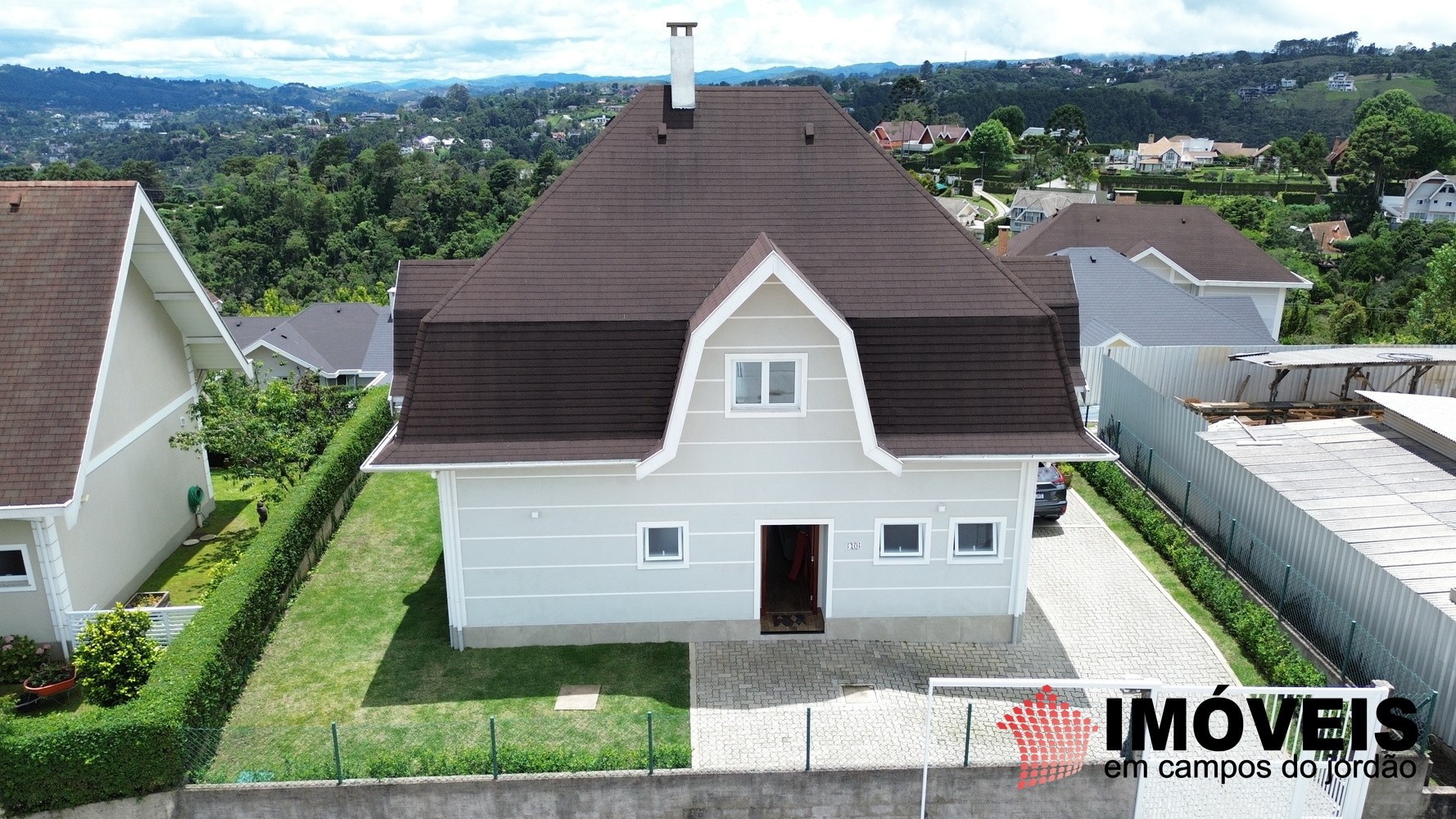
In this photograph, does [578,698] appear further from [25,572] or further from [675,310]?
[25,572]

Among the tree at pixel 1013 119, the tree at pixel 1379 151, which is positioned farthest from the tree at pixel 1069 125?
the tree at pixel 1379 151

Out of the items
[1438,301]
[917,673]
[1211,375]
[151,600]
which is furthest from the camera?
[1438,301]

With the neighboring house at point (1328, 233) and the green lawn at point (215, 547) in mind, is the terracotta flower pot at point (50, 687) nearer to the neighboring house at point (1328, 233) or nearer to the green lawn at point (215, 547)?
the green lawn at point (215, 547)

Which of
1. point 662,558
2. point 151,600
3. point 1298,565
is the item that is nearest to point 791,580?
point 662,558

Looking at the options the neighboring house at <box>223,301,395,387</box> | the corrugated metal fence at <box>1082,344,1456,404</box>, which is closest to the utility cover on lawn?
the corrugated metal fence at <box>1082,344,1456,404</box>

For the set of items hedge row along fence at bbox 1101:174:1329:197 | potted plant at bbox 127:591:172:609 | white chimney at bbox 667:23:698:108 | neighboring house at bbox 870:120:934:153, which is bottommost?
potted plant at bbox 127:591:172:609

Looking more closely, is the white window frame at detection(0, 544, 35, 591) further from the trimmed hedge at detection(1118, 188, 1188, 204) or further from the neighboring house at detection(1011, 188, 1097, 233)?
the trimmed hedge at detection(1118, 188, 1188, 204)

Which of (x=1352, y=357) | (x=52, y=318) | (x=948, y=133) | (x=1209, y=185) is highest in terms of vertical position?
(x=948, y=133)

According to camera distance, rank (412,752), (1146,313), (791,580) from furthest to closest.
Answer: (1146,313)
(791,580)
(412,752)
